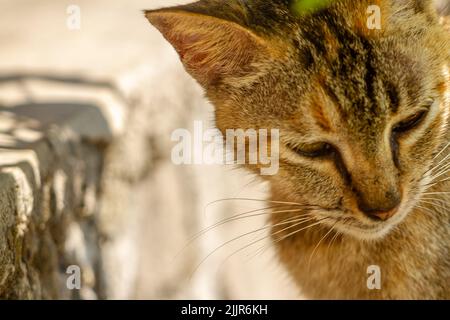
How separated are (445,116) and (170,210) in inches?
90.7

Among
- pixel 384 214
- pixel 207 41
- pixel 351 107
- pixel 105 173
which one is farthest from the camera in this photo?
pixel 105 173

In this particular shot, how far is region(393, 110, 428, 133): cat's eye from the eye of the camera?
2.99m

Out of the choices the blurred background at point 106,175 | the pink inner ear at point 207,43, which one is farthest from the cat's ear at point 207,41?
the blurred background at point 106,175

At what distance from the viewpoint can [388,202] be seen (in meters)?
2.96

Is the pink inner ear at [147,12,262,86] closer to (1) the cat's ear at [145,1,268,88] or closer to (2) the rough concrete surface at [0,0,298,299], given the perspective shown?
(1) the cat's ear at [145,1,268,88]

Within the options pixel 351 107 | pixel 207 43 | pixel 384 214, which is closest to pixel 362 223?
pixel 384 214

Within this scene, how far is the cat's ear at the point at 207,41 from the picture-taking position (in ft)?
9.69

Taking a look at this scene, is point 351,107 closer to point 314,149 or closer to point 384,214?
point 314,149

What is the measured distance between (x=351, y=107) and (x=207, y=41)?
25.2 inches

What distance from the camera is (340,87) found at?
2.92 m

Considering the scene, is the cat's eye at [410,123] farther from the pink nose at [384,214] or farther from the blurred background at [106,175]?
the blurred background at [106,175]

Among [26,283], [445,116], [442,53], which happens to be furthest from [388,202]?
[26,283]

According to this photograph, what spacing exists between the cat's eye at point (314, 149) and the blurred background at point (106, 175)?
57 cm

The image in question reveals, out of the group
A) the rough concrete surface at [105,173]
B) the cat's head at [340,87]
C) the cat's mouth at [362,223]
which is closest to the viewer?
the cat's head at [340,87]
